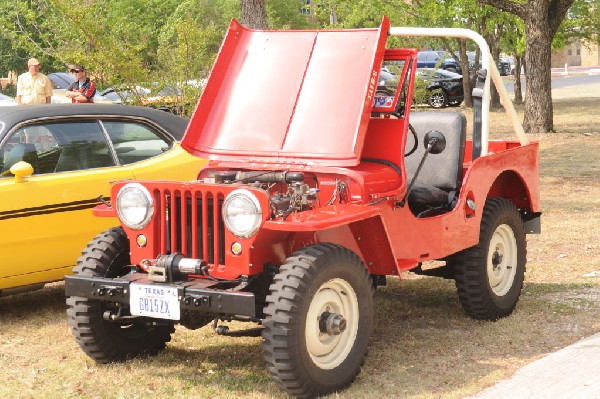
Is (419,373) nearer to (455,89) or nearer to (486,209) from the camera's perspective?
(486,209)

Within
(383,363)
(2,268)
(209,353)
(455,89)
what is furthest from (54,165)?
(455,89)

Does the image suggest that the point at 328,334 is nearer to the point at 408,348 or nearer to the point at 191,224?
the point at 191,224

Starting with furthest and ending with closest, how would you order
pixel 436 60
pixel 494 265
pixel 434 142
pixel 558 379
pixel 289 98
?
pixel 436 60 < pixel 494 265 < pixel 289 98 < pixel 434 142 < pixel 558 379

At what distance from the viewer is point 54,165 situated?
7.61 m

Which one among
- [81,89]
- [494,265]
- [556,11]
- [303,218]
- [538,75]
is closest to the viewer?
[303,218]

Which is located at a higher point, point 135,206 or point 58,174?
point 58,174

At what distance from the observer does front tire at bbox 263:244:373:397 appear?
519 centimetres

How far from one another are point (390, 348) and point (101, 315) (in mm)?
1843

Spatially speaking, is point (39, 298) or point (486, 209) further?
point (39, 298)

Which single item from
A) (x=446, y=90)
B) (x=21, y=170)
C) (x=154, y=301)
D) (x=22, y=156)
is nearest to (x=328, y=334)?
(x=154, y=301)

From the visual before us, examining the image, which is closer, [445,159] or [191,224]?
[191,224]

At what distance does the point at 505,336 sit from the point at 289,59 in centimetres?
233

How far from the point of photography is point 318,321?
547cm

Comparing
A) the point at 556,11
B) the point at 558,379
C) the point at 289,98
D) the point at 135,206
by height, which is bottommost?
the point at 558,379
